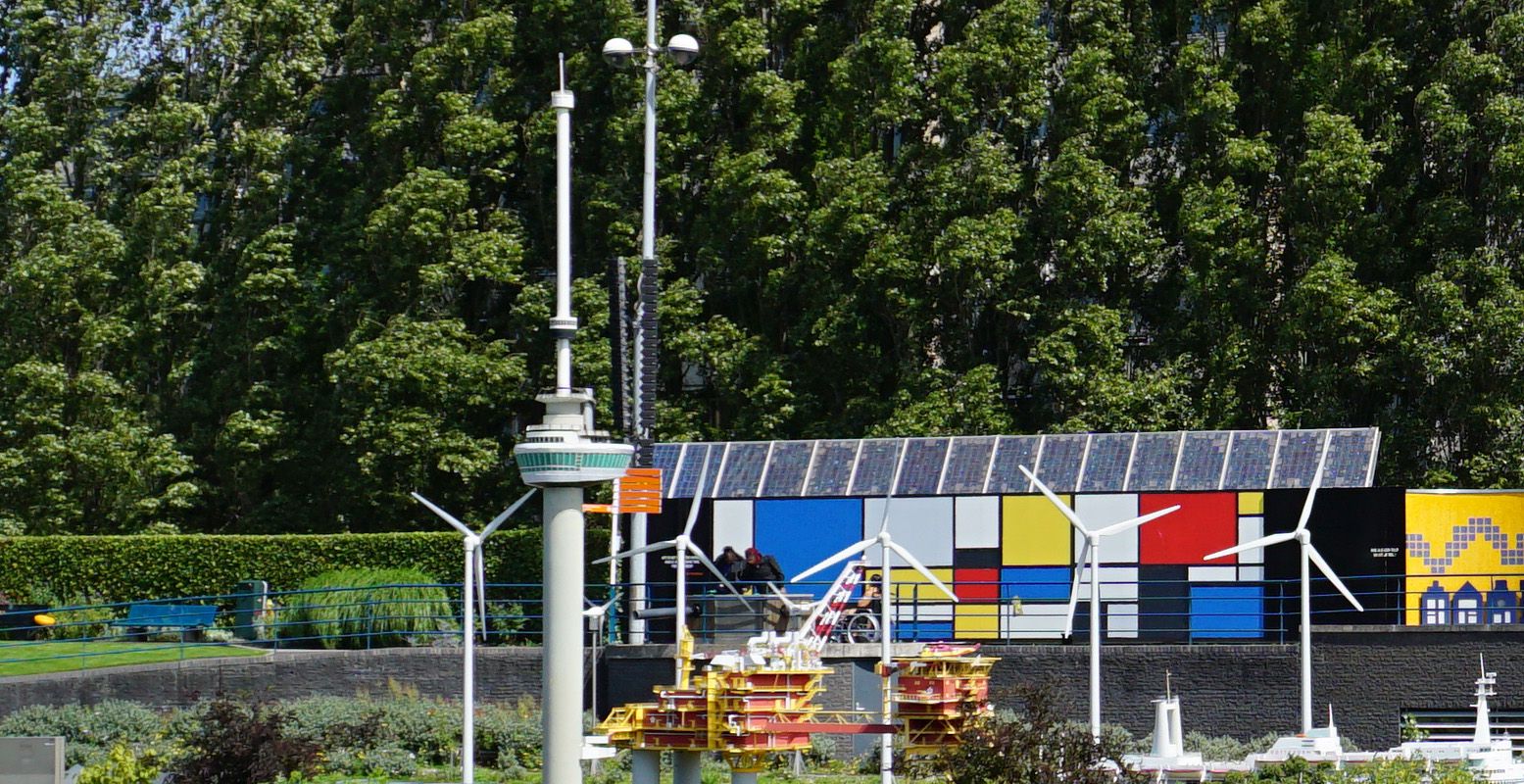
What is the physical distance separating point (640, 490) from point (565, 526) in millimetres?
12816

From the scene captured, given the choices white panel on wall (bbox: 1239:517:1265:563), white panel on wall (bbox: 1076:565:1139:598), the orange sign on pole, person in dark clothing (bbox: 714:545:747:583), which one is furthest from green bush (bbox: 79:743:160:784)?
white panel on wall (bbox: 1239:517:1265:563)

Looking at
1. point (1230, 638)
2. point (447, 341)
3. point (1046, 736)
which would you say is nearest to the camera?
point (1046, 736)

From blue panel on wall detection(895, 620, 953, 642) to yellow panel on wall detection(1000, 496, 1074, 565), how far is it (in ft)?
4.80

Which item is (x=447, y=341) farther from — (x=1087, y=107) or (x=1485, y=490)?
(x=1485, y=490)

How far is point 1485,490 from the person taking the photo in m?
35.6

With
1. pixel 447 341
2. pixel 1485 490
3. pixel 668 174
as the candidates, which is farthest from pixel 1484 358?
pixel 447 341

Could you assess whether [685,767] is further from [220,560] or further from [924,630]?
[220,560]

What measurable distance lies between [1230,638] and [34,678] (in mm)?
18723

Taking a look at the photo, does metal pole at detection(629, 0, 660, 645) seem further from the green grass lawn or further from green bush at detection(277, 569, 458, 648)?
the green grass lawn

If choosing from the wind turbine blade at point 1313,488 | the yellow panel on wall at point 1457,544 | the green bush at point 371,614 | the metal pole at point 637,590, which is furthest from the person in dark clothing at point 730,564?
→ the yellow panel on wall at point 1457,544

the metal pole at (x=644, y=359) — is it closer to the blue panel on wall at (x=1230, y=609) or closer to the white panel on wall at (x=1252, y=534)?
the blue panel on wall at (x=1230, y=609)

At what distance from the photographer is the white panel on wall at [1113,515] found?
35250 millimetres

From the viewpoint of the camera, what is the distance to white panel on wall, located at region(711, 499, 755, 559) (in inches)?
1463

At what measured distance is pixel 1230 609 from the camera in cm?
3478
